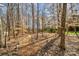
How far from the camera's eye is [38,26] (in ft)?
10.3

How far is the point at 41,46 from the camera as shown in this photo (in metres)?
3.14

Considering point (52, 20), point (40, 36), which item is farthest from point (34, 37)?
point (52, 20)

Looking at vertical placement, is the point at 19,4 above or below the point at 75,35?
above

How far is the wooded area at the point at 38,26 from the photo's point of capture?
10.2 feet

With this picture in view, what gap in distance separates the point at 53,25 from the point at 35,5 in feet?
0.97

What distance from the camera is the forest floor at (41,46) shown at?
3.13 m

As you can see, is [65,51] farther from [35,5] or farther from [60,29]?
[35,5]

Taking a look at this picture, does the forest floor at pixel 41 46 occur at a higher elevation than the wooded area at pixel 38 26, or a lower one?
lower

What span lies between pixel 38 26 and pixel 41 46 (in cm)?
22

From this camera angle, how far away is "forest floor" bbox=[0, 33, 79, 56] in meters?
3.13

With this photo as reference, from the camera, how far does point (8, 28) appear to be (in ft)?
10.3

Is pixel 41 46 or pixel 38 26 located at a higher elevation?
pixel 38 26

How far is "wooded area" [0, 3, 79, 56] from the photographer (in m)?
3.12

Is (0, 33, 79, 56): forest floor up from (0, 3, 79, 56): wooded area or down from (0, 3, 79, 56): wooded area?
down
